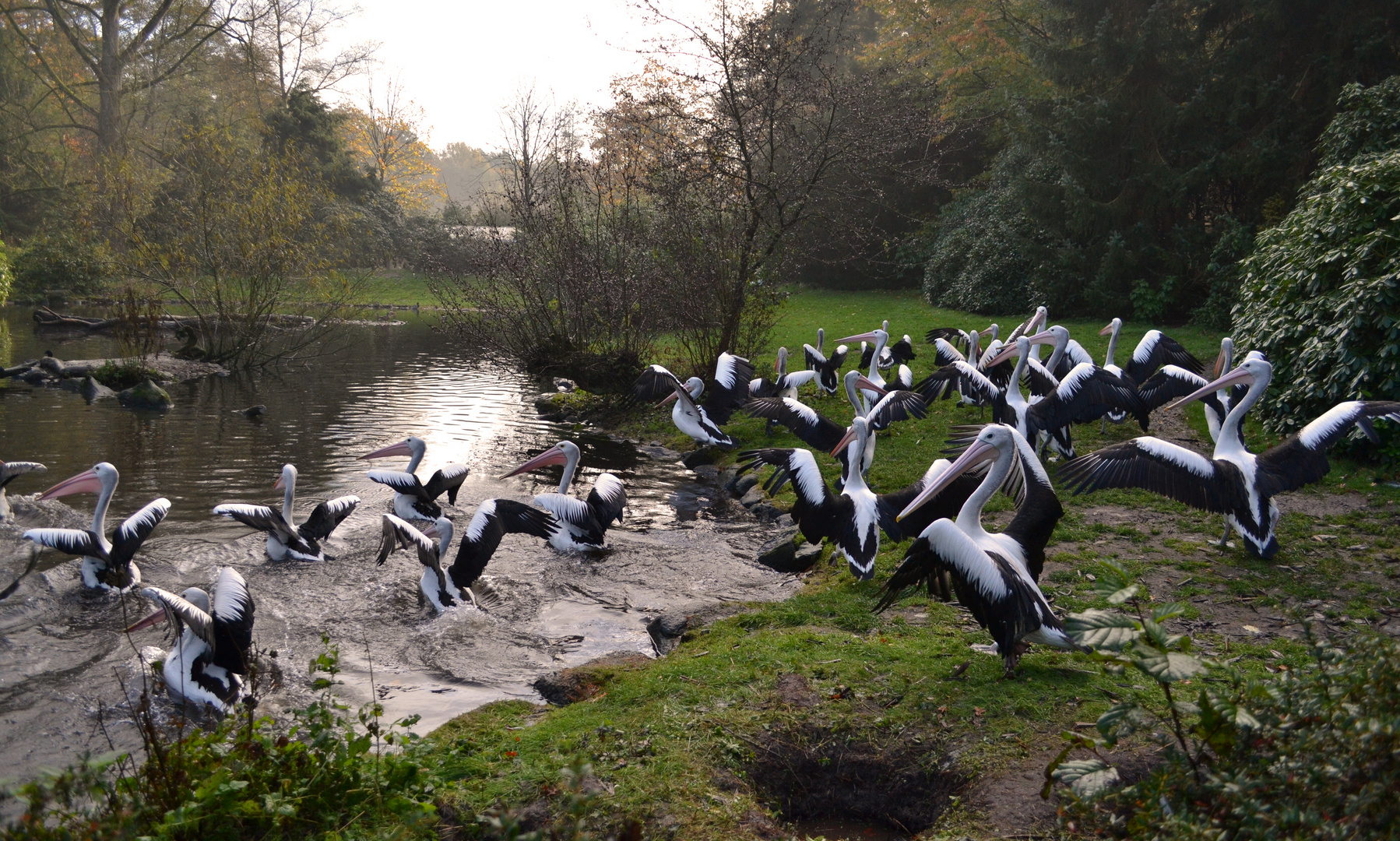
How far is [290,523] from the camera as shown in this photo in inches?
289

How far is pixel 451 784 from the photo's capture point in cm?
358

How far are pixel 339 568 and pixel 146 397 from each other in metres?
9.04

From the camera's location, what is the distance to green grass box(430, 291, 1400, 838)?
11.8 feet

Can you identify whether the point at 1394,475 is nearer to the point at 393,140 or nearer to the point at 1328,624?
the point at 1328,624

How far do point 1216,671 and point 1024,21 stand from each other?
21.8 metres

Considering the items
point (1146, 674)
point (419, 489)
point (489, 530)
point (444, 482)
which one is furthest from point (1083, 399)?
point (419, 489)

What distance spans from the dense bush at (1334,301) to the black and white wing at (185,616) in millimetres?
9497

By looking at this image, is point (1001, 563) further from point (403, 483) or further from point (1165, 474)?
point (403, 483)

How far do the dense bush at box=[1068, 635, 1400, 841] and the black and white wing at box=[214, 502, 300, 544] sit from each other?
6.40 m

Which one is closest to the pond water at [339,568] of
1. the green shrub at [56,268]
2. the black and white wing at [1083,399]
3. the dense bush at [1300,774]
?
the black and white wing at [1083,399]

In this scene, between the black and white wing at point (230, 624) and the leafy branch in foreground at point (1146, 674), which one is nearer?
the leafy branch in foreground at point (1146, 674)

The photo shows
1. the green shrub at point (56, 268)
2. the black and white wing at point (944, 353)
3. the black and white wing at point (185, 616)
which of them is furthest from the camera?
the green shrub at point (56, 268)

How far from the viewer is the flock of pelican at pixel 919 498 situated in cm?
435

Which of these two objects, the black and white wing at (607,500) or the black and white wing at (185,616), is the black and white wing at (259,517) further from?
the black and white wing at (607,500)
